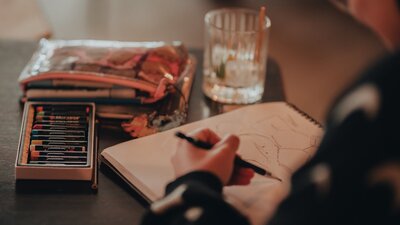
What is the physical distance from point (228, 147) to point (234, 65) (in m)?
0.34

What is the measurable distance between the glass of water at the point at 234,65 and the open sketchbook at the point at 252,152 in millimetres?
54

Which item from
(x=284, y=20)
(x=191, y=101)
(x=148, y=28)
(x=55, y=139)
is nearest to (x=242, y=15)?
(x=191, y=101)

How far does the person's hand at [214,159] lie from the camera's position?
0.84 m

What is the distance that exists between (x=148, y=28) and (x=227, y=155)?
178 centimetres

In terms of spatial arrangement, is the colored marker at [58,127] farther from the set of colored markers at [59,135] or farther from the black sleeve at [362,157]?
the black sleeve at [362,157]

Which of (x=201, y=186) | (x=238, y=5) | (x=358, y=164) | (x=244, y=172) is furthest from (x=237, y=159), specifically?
(x=238, y=5)

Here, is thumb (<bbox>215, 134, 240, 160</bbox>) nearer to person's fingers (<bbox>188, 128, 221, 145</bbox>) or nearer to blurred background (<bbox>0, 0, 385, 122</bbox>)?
person's fingers (<bbox>188, 128, 221, 145</bbox>)

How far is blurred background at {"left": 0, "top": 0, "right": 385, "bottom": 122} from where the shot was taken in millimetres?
2418

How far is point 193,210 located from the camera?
2.46 ft

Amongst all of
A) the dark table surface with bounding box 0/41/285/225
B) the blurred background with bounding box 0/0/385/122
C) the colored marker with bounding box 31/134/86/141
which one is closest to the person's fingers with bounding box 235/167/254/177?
the dark table surface with bounding box 0/41/285/225

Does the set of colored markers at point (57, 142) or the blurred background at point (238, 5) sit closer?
the set of colored markers at point (57, 142)

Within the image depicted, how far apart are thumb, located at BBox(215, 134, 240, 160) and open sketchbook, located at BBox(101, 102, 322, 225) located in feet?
0.18

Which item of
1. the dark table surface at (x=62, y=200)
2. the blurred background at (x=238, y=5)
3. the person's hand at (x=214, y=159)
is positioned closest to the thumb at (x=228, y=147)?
the person's hand at (x=214, y=159)

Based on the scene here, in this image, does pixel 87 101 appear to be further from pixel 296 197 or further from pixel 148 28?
pixel 148 28
